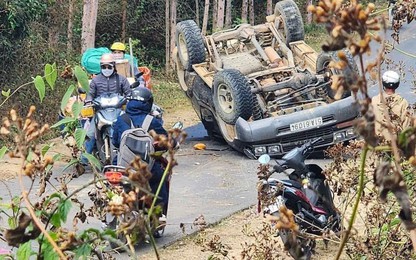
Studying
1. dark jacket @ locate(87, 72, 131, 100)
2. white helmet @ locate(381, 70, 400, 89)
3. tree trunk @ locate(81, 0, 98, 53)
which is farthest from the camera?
tree trunk @ locate(81, 0, 98, 53)

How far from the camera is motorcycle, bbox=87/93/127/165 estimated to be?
10.7 meters

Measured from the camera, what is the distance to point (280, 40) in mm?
13828

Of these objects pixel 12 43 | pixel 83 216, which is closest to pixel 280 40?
pixel 12 43

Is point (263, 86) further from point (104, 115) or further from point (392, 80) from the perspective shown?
point (392, 80)

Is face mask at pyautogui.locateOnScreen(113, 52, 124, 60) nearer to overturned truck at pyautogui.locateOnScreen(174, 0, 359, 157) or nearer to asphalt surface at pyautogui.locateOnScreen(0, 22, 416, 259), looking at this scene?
overturned truck at pyautogui.locateOnScreen(174, 0, 359, 157)

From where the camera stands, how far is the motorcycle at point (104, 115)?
10.7 meters

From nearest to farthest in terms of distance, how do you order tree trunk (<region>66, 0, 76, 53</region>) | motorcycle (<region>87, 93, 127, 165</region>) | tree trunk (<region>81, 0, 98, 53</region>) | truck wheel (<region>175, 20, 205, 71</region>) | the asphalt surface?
1. the asphalt surface
2. motorcycle (<region>87, 93, 127, 165</region>)
3. truck wheel (<region>175, 20, 205, 71</region>)
4. tree trunk (<region>81, 0, 98, 53</region>)
5. tree trunk (<region>66, 0, 76, 53</region>)

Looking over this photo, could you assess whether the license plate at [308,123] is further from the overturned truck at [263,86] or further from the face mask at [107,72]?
the face mask at [107,72]

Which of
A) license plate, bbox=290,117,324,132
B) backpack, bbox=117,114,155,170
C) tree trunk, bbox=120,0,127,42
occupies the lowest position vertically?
tree trunk, bbox=120,0,127,42

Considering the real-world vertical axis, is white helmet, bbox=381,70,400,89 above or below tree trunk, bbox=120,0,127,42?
above

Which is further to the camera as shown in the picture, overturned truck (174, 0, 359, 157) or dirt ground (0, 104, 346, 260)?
overturned truck (174, 0, 359, 157)

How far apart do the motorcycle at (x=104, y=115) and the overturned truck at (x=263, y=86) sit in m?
1.62

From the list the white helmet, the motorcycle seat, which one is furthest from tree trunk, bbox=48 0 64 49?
the motorcycle seat

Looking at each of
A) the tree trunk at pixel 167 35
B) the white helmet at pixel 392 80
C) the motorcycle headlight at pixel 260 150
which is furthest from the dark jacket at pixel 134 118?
the tree trunk at pixel 167 35
